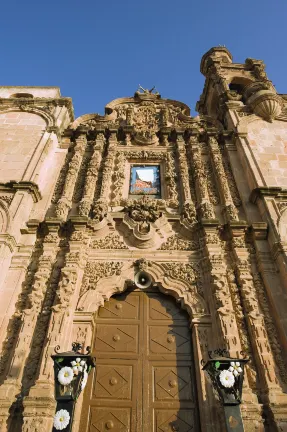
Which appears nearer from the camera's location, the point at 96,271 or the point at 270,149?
the point at 96,271

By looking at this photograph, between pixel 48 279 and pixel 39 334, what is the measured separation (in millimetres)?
1301

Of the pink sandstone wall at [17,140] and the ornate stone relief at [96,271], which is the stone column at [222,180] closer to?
the ornate stone relief at [96,271]

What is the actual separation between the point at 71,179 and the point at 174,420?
690cm

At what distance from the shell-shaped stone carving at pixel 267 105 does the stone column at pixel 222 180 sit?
2.25m

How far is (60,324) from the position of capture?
20.6 ft

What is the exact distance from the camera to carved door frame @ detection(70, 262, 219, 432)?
18.3 ft

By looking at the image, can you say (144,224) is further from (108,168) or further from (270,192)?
(270,192)

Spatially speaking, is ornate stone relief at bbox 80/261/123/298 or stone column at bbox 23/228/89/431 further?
ornate stone relief at bbox 80/261/123/298

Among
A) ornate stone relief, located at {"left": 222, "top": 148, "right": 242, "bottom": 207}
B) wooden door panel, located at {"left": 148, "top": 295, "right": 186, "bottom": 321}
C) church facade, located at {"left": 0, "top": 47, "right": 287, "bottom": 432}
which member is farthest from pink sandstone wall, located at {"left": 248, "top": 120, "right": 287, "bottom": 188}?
wooden door panel, located at {"left": 148, "top": 295, "right": 186, "bottom": 321}

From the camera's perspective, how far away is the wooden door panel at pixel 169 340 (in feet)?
21.6

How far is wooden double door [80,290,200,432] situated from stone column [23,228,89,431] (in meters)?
0.76

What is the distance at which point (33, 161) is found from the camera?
9695 millimetres

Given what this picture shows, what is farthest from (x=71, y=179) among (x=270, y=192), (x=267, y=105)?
(x=267, y=105)

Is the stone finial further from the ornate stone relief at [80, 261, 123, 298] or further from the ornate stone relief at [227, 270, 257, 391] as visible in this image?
the ornate stone relief at [80, 261, 123, 298]
